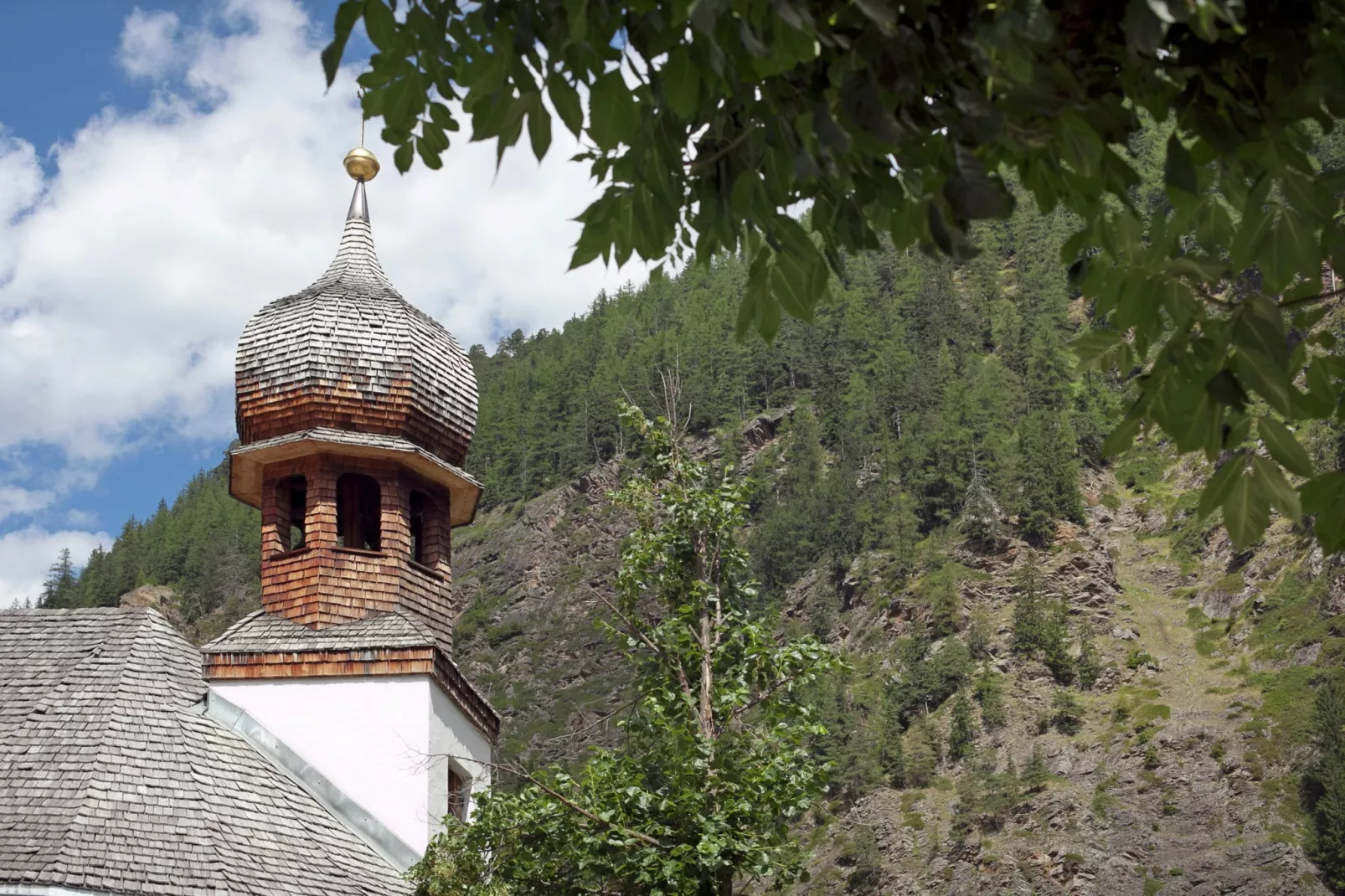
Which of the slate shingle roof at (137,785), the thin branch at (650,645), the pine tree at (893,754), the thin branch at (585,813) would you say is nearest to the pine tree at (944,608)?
the pine tree at (893,754)

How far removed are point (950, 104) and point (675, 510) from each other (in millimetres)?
9673

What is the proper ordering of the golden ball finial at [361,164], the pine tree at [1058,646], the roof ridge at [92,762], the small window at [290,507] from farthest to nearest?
the pine tree at [1058,646] < the golden ball finial at [361,164] < the small window at [290,507] < the roof ridge at [92,762]

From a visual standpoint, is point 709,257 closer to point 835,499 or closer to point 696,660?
point 696,660

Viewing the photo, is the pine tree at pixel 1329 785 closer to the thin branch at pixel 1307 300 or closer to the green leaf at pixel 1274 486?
the thin branch at pixel 1307 300

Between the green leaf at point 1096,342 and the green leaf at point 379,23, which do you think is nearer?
the green leaf at point 379,23

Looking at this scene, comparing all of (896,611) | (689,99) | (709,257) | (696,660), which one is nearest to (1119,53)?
(689,99)

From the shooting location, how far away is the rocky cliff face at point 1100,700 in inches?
2356

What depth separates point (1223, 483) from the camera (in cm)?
379

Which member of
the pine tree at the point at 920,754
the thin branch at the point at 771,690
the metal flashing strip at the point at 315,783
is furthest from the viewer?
the pine tree at the point at 920,754

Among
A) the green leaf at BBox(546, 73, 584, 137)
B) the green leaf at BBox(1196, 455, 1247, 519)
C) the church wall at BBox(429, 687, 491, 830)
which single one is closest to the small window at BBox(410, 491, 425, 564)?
the church wall at BBox(429, 687, 491, 830)

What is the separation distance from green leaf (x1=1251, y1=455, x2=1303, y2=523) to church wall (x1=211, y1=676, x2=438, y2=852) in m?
13.6

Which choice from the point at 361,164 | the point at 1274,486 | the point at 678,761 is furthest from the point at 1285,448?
the point at 361,164

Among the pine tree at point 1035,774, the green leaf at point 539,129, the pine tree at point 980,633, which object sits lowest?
the green leaf at point 539,129

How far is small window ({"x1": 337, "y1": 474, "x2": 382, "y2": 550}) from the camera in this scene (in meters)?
19.1
